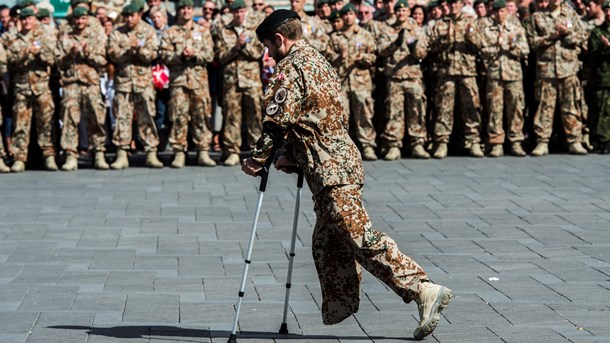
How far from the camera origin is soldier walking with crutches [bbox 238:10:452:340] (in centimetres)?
687

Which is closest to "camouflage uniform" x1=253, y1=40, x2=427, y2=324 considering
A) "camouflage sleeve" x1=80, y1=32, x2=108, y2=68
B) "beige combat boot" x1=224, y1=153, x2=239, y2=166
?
"camouflage sleeve" x1=80, y1=32, x2=108, y2=68

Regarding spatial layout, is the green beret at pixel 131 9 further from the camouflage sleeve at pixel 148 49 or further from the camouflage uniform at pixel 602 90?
the camouflage uniform at pixel 602 90

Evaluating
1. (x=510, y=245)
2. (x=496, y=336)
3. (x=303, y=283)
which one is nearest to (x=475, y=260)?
(x=510, y=245)

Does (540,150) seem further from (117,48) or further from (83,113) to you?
(83,113)

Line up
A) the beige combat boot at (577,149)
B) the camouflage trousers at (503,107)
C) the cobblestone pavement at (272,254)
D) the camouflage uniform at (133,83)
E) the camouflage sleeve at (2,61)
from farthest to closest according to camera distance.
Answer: the beige combat boot at (577,149), the camouflage trousers at (503,107), the camouflage uniform at (133,83), the camouflage sleeve at (2,61), the cobblestone pavement at (272,254)

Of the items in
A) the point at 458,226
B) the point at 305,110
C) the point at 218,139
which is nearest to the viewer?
the point at 305,110

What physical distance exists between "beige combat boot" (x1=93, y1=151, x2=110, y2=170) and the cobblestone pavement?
11.6 inches

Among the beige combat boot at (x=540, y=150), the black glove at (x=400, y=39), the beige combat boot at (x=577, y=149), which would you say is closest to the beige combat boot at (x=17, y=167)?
the black glove at (x=400, y=39)

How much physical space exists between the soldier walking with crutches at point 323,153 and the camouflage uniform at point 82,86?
8780 mm

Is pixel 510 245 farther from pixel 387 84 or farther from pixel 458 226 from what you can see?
pixel 387 84

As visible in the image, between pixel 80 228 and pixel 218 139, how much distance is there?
687 centimetres

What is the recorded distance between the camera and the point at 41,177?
15188 mm

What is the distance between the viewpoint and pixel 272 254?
392 inches

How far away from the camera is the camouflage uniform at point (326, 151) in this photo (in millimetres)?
6867
